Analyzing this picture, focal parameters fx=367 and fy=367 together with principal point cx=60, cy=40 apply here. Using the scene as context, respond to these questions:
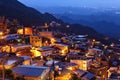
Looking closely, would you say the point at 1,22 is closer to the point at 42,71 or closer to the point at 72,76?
the point at 72,76

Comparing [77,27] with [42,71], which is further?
[77,27]

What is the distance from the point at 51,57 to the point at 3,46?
399cm

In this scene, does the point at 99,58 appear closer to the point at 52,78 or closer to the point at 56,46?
the point at 56,46

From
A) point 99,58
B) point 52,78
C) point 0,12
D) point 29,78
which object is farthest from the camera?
point 0,12

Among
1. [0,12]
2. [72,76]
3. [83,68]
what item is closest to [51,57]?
[83,68]

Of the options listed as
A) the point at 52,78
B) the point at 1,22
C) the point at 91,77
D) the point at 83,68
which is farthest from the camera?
the point at 1,22

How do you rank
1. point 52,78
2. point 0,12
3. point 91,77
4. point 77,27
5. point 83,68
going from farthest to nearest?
point 77,27 → point 0,12 → point 83,68 → point 91,77 → point 52,78

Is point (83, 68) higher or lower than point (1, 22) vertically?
lower

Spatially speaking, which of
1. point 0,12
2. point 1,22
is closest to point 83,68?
point 1,22

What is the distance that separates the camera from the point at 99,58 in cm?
3181

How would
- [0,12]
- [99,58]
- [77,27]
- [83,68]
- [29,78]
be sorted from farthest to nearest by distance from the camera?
[77,27], [0,12], [99,58], [83,68], [29,78]

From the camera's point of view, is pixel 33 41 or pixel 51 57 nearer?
pixel 51 57

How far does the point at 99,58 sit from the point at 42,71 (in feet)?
48.7

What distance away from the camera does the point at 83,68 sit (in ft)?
91.2
